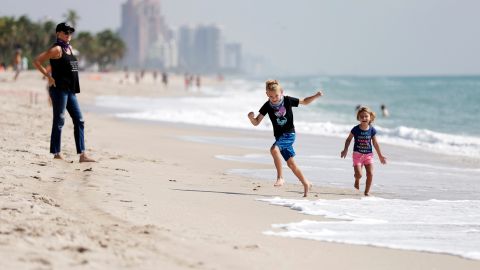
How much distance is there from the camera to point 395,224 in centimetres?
560

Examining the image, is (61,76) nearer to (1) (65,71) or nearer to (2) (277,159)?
(1) (65,71)

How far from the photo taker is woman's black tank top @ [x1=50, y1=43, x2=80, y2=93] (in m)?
8.05

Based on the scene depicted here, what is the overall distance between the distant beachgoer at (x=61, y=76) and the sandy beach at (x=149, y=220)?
35 cm

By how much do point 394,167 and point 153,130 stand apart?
7.53 metres

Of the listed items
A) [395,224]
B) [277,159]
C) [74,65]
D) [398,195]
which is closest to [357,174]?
[398,195]

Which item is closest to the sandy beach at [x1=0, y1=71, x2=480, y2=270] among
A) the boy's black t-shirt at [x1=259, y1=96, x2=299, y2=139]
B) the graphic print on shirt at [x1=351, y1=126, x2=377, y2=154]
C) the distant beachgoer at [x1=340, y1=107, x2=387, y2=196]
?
the distant beachgoer at [x1=340, y1=107, x2=387, y2=196]

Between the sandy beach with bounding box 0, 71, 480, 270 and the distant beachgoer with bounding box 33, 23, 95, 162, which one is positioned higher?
the distant beachgoer with bounding box 33, 23, 95, 162

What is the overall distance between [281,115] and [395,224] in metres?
2.06

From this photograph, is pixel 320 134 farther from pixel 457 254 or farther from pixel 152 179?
pixel 457 254

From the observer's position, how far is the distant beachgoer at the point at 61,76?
800 cm

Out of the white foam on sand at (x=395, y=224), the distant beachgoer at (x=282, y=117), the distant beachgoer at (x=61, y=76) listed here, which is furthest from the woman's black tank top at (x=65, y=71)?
the white foam on sand at (x=395, y=224)

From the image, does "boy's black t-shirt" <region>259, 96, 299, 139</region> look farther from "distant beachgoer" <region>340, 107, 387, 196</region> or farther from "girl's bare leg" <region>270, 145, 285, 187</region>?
"distant beachgoer" <region>340, 107, 387, 196</region>

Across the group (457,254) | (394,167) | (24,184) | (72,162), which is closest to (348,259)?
(457,254)

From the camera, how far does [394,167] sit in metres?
10.6
